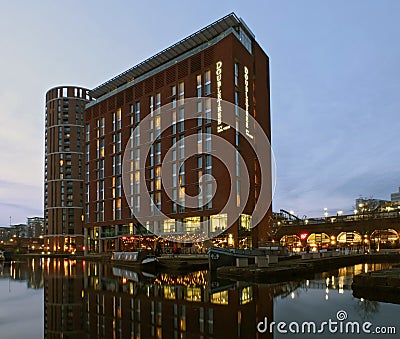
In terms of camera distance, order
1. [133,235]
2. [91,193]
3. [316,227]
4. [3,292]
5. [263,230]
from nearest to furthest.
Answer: [3,292]
[263,230]
[133,235]
[316,227]
[91,193]

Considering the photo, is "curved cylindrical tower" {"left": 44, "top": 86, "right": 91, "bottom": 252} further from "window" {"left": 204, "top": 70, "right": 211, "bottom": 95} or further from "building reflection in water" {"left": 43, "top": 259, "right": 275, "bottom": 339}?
"building reflection in water" {"left": 43, "top": 259, "right": 275, "bottom": 339}

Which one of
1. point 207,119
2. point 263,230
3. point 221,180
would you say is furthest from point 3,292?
point 263,230

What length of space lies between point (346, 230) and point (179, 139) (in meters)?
38.8

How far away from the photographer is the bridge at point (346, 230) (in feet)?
264

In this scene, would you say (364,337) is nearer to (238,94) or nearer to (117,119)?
(238,94)

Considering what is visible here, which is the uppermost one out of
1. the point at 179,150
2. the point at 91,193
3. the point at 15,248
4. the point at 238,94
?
the point at 238,94

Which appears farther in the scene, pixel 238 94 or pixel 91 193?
pixel 91 193

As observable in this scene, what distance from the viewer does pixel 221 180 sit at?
69.1 meters

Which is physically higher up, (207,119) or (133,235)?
(207,119)

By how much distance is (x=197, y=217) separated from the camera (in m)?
73.0

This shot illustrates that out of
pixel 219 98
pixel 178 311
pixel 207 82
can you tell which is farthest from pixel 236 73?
pixel 178 311

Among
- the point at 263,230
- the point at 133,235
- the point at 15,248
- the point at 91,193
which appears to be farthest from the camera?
the point at 15,248

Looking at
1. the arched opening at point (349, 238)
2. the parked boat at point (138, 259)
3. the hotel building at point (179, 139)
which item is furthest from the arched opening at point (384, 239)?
the parked boat at point (138, 259)

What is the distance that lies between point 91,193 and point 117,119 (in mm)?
19692
